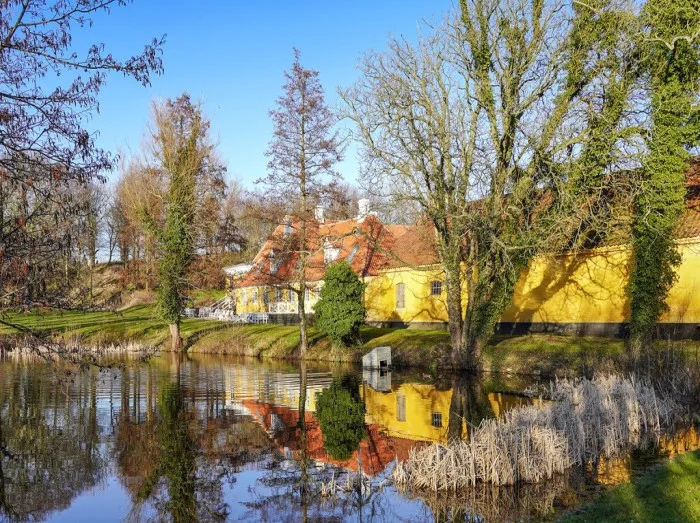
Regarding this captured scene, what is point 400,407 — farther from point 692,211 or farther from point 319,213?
point 319,213

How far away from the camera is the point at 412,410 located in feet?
50.2

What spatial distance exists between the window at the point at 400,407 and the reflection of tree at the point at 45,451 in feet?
20.3

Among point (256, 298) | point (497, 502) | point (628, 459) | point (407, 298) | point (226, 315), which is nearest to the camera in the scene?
point (497, 502)

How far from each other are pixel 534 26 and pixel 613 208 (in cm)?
619

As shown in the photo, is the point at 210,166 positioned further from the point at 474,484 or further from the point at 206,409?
the point at 474,484

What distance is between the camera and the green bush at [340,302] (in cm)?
2638

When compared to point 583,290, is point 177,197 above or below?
above

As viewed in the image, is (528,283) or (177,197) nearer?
(528,283)

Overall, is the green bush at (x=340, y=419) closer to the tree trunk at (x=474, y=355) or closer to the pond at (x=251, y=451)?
the pond at (x=251, y=451)

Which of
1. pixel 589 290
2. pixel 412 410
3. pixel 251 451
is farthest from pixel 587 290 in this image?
pixel 251 451

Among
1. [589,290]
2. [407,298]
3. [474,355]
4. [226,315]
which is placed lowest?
[474,355]

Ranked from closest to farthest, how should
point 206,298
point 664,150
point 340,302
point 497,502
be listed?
point 497,502
point 664,150
point 340,302
point 206,298

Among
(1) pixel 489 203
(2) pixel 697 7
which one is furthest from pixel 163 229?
(2) pixel 697 7

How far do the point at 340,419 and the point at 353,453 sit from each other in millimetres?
3172
